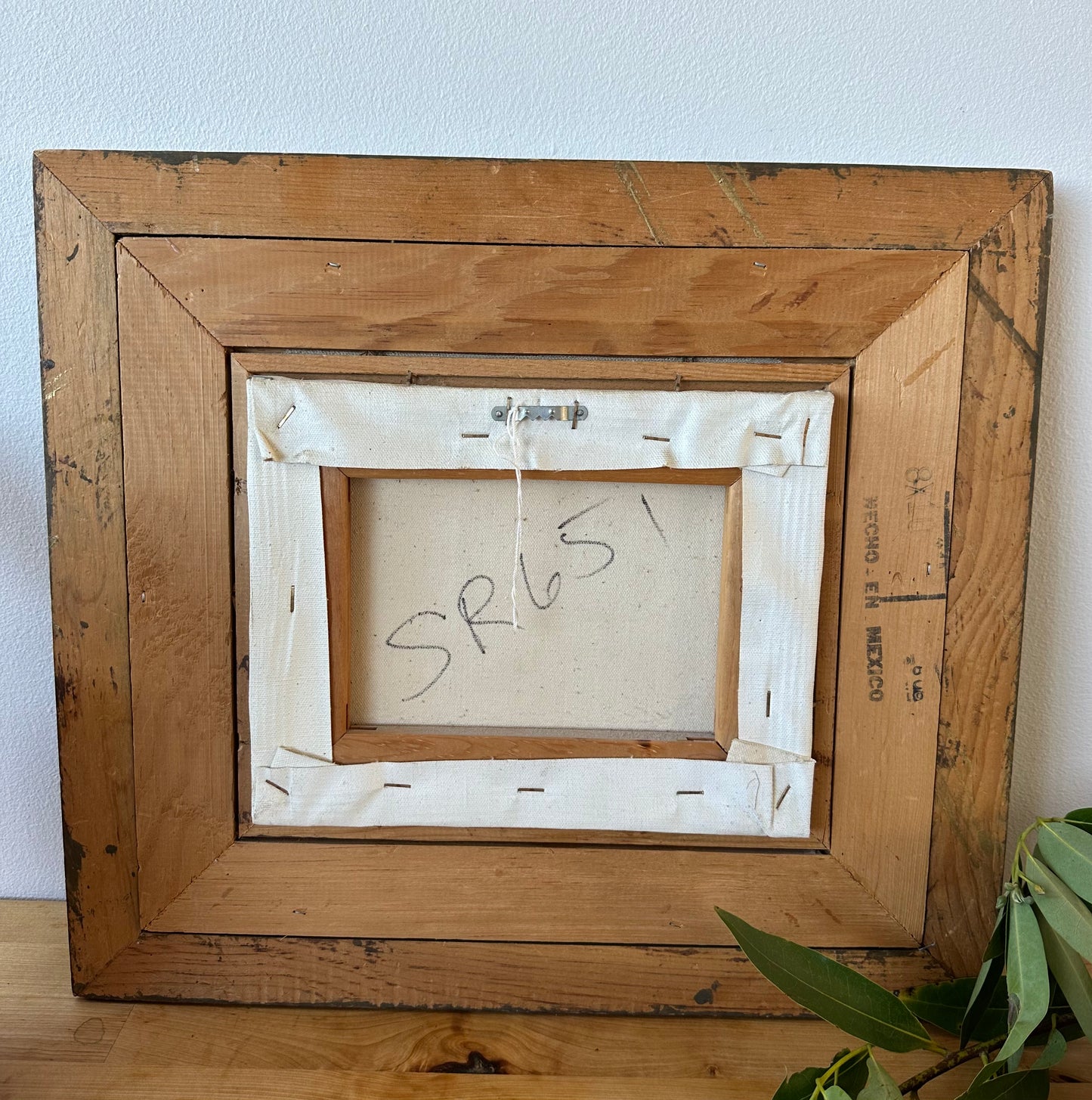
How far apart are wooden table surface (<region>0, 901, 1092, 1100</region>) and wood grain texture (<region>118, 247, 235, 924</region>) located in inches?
3.9

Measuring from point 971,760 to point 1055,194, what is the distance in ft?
1.58

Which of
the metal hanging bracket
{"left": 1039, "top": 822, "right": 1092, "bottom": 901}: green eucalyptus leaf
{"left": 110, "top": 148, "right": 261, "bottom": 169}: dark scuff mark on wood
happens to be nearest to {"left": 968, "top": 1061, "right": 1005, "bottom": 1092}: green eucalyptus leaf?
{"left": 1039, "top": 822, "right": 1092, "bottom": 901}: green eucalyptus leaf

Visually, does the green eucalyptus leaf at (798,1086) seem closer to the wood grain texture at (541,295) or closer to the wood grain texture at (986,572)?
the wood grain texture at (986,572)

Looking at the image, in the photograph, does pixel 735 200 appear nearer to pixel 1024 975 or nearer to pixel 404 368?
pixel 404 368

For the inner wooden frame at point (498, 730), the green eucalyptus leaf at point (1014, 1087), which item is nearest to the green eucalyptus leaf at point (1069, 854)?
the green eucalyptus leaf at point (1014, 1087)

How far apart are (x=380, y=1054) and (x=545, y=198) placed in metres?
0.68

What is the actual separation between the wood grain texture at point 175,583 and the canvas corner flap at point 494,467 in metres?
0.03

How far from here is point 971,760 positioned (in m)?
0.66

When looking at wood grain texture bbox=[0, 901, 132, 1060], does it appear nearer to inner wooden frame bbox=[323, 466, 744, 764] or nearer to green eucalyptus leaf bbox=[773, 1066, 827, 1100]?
inner wooden frame bbox=[323, 466, 744, 764]

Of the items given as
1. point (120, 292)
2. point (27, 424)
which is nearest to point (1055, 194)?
point (120, 292)

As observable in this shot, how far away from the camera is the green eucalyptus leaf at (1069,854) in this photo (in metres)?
0.56

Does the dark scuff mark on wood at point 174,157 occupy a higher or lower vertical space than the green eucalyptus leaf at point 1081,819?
higher

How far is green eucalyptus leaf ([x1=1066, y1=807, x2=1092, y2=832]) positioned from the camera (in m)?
0.60

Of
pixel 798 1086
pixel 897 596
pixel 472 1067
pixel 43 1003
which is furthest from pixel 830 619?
pixel 43 1003
